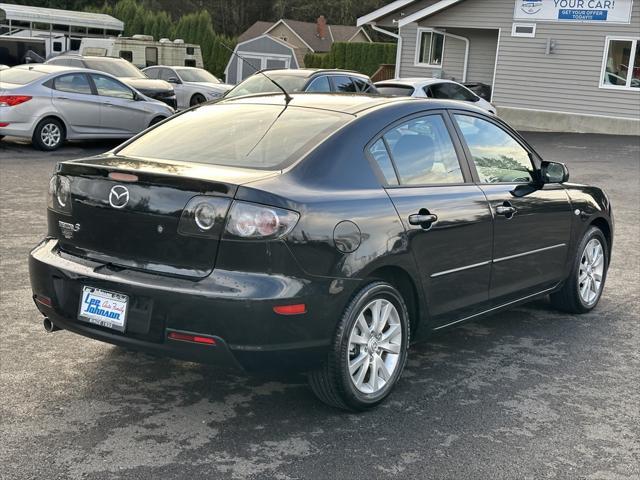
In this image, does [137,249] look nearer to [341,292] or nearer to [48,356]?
[341,292]

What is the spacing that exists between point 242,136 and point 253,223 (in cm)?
96

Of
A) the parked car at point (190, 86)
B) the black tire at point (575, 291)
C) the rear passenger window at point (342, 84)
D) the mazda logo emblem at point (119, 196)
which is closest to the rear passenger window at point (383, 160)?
the mazda logo emblem at point (119, 196)

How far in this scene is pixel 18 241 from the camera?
775 cm

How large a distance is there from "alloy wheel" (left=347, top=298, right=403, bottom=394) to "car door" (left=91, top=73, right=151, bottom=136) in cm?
1244

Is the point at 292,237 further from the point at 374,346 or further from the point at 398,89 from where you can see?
the point at 398,89

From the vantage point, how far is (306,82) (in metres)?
14.6

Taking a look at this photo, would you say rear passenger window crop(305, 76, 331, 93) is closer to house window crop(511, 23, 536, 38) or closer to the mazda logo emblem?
the mazda logo emblem

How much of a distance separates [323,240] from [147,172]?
92 centimetres

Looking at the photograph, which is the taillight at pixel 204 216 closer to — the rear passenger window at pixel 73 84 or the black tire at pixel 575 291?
the black tire at pixel 575 291

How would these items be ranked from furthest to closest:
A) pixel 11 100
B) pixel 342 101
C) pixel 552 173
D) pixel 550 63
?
pixel 550 63
pixel 11 100
pixel 552 173
pixel 342 101

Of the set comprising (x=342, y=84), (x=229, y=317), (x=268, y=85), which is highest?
(x=342, y=84)

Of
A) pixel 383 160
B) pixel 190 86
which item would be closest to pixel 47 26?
pixel 190 86

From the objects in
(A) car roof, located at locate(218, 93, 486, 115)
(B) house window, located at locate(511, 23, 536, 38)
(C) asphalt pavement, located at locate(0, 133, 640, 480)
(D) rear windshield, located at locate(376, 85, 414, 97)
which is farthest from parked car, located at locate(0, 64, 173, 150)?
(B) house window, located at locate(511, 23, 536, 38)

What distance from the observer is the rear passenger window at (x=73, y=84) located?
48.9 ft
